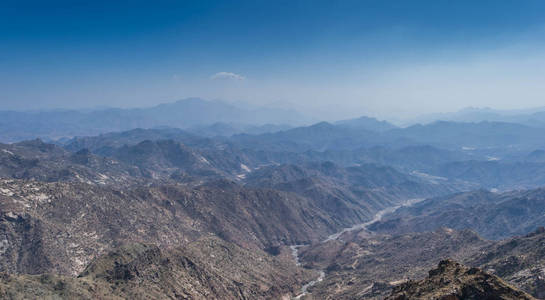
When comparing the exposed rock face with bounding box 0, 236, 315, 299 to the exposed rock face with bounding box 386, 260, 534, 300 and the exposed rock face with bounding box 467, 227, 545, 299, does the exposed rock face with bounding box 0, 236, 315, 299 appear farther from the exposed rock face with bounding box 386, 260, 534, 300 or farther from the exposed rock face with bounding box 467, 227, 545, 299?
the exposed rock face with bounding box 386, 260, 534, 300

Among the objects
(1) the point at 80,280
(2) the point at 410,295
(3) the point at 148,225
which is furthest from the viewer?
(3) the point at 148,225

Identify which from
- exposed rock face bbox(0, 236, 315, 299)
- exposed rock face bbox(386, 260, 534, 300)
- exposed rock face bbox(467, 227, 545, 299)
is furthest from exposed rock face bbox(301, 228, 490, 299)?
exposed rock face bbox(386, 260, 534, 300)

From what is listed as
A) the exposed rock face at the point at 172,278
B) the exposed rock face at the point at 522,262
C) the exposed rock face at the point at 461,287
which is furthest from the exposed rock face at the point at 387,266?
the exposed rock face at the point at 461,287

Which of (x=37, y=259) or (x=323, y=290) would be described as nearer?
(x=37, y=259)

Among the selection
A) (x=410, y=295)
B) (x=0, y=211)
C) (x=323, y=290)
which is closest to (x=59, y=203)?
Answer: (x=0, y=211)

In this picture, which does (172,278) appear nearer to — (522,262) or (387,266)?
(387,266)

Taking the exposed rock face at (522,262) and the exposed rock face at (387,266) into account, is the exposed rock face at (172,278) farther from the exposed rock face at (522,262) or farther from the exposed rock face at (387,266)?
the exposed rock face at (522,262)

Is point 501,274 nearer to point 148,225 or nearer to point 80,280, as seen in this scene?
point 80,280
